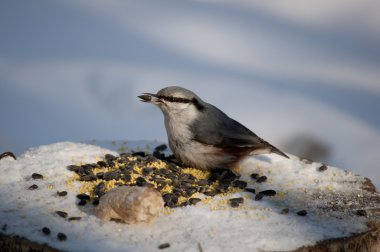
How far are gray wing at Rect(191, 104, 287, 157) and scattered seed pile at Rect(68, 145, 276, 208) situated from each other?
0.31m

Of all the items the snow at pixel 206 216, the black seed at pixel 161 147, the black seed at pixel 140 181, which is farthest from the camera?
the black seed at pixel 161 147

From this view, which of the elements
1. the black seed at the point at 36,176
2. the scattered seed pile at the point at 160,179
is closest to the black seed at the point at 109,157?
the scattered seed pile at the point at 160,179

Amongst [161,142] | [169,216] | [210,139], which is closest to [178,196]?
[169,216]

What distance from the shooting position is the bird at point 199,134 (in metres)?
6.12

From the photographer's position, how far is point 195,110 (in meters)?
6.24

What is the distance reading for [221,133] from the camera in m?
6.17

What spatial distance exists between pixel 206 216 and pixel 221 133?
1.47 metres

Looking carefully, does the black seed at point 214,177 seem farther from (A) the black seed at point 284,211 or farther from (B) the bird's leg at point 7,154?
(B) the bird's leg at point 7,154

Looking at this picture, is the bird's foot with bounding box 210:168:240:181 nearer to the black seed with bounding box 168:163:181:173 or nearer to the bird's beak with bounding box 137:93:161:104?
the black seed with bounding box 168:163:181:173

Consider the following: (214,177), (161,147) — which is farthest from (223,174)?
(161,147)

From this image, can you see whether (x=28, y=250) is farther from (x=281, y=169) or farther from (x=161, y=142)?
(x=161, y=142)

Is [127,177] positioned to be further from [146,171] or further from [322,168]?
[322,168]

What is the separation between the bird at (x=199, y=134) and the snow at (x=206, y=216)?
0.99 feet

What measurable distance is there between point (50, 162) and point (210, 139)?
5.70ft
